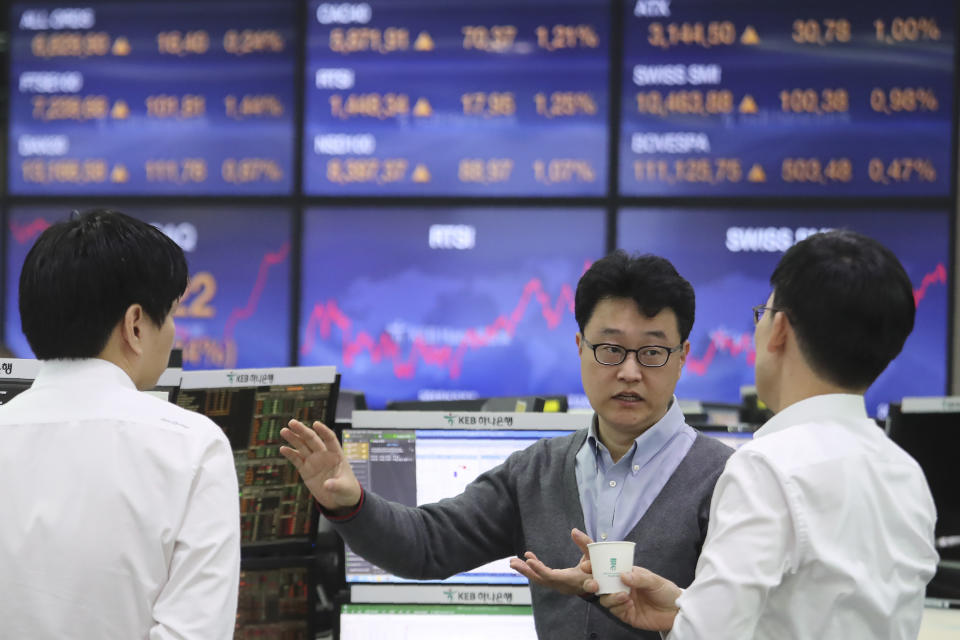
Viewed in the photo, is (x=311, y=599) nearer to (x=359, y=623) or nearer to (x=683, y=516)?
(x=359, y=623)

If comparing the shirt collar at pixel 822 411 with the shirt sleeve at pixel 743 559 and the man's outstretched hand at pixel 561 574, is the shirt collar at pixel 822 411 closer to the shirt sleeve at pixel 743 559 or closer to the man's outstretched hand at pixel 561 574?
the shirt sleeve at pixel 743 559

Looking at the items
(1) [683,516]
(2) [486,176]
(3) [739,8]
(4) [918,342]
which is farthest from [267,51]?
(1) [683,516]

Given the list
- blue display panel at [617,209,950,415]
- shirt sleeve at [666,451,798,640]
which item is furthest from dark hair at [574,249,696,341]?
blue display panel at [617,209,950,415]

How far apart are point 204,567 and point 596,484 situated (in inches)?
30.4

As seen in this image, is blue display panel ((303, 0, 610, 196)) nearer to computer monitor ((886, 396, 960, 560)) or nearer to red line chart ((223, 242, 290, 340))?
red line chart ((223, 242, 290, 340))

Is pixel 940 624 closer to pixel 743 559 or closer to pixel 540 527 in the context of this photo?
pixel 540 527

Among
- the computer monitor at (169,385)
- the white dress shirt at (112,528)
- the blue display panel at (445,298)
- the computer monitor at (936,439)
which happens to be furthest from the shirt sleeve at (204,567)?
the blue display panel at (445,298)

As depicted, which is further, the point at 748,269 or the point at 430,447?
the point at 748,269

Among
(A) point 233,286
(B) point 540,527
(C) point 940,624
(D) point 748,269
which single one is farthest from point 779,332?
(A) point 233,286

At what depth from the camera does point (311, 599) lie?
218cm

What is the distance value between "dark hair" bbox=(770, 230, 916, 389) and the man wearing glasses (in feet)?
1.53

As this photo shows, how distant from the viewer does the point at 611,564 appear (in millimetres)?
1495

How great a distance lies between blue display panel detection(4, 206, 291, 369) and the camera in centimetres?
468

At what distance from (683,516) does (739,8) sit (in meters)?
3.26
